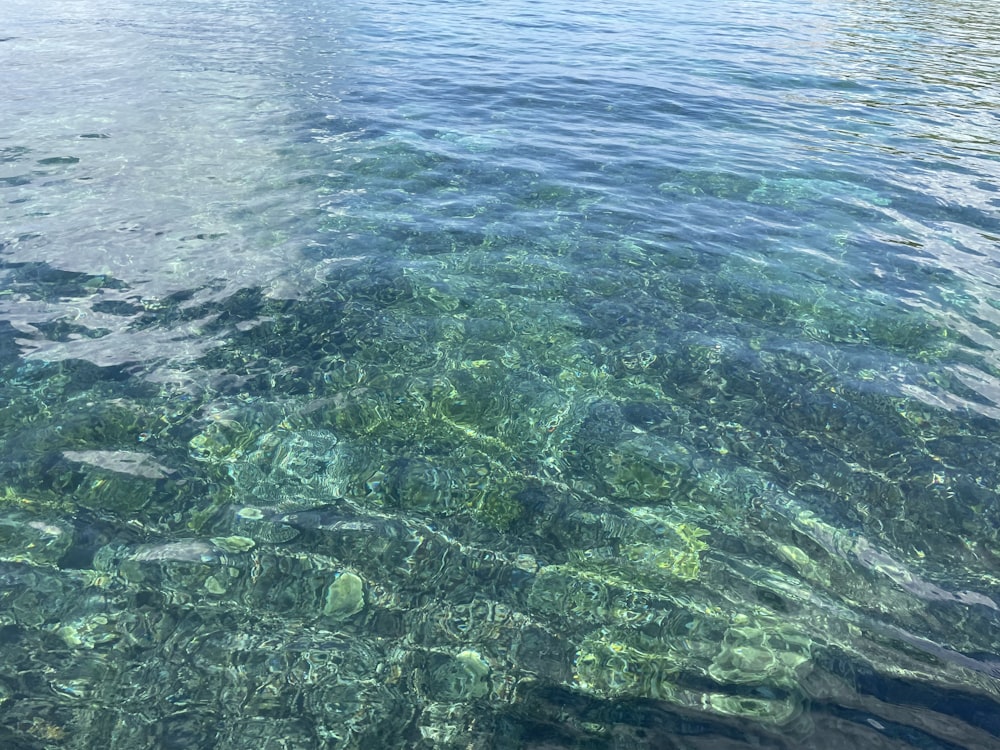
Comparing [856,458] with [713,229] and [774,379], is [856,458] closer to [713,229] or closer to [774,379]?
[774,379]

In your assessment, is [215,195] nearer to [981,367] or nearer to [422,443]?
[422,443]

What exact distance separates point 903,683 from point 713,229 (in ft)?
32.6

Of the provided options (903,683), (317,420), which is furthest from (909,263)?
(317,420)

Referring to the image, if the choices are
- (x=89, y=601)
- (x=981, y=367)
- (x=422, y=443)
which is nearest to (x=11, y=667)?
(x=89, y=601)

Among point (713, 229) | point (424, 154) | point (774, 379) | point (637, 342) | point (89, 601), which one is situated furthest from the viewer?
point (424, 154)

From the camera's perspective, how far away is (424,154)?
16.6 meters

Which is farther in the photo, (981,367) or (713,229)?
(713,229)

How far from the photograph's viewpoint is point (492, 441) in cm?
773

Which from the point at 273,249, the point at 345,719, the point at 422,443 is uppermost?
the point at 273,249

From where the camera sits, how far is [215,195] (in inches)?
532

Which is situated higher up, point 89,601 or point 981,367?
point 981,367

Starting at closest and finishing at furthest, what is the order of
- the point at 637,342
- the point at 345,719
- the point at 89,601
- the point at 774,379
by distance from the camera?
1. the point at 345,719
2. the point at 89,601
3. the point at 774,379
4. the point at 637,342

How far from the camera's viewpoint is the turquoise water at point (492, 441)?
5.13 m

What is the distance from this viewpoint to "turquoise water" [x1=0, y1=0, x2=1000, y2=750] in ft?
16.8
